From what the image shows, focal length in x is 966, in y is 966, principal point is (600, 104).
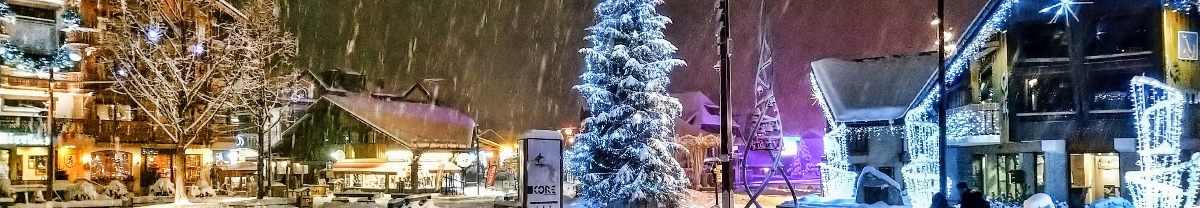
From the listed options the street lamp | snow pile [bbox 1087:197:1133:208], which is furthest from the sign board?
the street lamp

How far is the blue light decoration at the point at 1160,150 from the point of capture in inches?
784

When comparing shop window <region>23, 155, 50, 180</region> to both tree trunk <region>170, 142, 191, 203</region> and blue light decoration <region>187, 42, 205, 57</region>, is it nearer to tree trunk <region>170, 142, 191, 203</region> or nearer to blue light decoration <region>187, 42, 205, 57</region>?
tree trunk <region>170, 142, 191, 203</region>

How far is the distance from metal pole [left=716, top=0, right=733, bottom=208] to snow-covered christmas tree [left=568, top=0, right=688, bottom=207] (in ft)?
41.1

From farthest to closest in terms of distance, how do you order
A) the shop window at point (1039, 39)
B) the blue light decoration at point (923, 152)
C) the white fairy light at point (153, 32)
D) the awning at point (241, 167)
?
1. the awning at point (241, 167)
2. the white fairy light at point (153, 32)
3. the blue light decoration at point (923, 152)
4. the shop window at point (1039, 39)

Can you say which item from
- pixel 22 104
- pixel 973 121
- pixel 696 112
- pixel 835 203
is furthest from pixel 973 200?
pixel 696 112

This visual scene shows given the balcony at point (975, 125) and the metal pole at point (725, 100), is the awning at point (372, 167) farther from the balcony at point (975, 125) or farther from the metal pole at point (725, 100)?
the metal pole at point (725, 100)

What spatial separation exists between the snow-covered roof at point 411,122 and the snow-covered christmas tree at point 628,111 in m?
23.7

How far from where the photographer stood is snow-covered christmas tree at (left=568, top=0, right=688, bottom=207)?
1165 inches

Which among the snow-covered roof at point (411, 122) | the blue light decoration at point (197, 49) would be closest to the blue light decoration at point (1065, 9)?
the blue light decoration at point (197, 49)

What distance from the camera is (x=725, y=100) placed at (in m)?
16.9

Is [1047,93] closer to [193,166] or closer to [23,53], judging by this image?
[23,53]

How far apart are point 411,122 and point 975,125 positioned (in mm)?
38481

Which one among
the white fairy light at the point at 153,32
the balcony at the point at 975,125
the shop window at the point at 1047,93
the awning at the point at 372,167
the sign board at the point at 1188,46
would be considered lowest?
the awning at the point at 372,167

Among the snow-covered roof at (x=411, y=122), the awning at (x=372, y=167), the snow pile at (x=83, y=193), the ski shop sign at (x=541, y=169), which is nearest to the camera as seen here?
the ski shop sign at (x=541, y=169)
